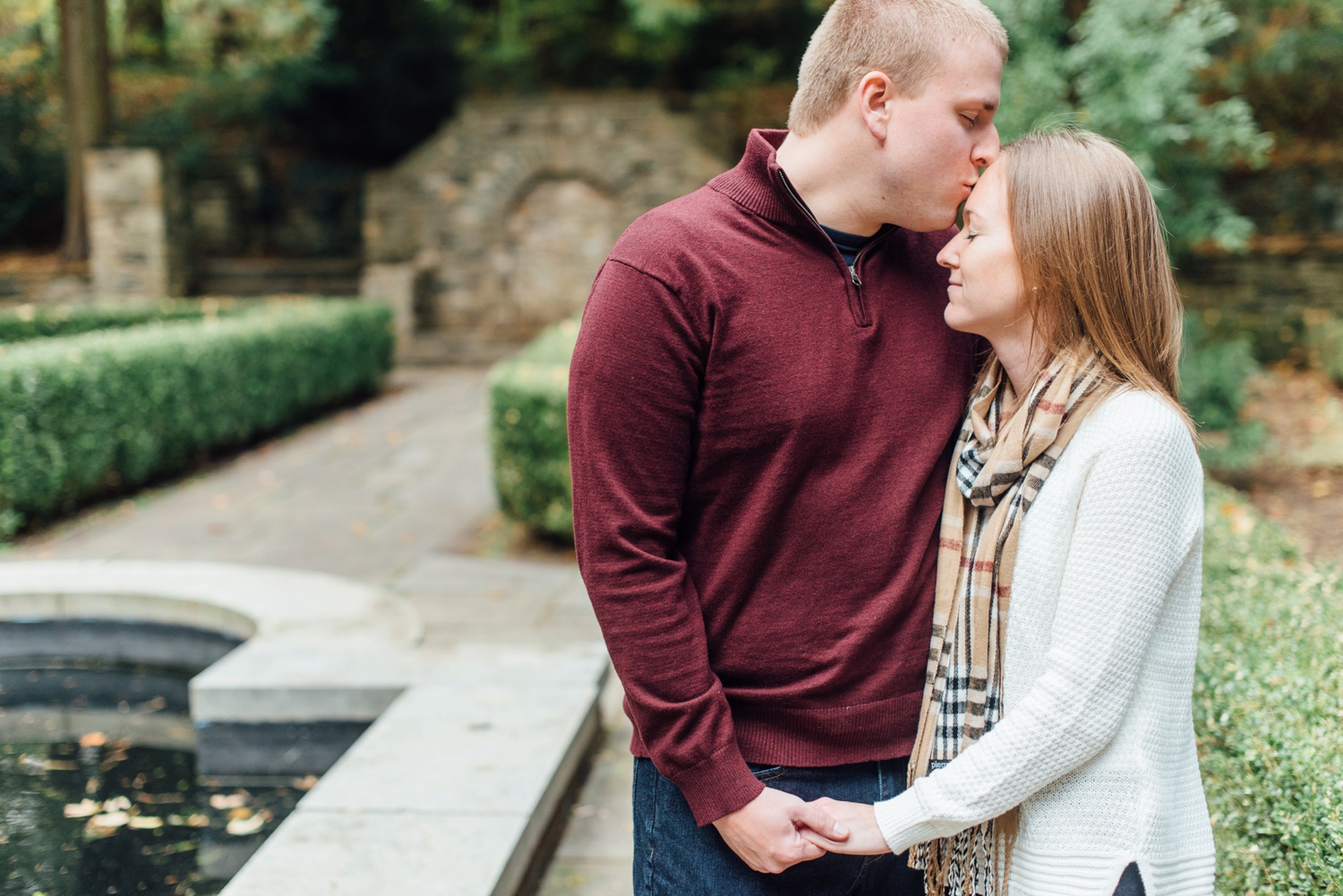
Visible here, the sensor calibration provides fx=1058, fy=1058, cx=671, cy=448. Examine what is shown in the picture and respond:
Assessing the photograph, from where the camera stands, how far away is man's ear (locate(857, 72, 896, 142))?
1.51 m

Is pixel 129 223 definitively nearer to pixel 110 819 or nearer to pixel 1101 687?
pixel 110 819

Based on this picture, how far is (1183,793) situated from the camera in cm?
147

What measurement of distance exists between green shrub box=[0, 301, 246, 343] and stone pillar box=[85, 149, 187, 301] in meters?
2.68

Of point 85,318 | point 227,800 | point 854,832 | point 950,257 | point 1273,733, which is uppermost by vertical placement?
point 950,257

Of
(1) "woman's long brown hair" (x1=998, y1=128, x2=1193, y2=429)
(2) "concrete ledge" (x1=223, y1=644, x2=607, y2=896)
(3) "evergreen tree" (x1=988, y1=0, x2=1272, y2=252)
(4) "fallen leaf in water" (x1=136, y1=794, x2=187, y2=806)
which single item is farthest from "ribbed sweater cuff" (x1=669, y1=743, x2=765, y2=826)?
(3) "evergreen tree" (x1=988, y1=0, x2=1272, y2=252)

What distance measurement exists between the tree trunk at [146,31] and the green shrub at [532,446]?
18.1m

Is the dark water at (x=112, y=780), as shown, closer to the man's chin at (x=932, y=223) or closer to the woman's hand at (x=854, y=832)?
the woman's hand at (x=854, y=832)

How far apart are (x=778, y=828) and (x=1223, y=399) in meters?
7.40

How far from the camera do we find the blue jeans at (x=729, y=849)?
1562mm

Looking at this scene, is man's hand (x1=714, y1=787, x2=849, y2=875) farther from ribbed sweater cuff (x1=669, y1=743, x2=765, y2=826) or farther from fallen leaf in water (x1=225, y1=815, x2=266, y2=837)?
fallen leaf in water (x1=225, y1=815, x2=266, y2=837)

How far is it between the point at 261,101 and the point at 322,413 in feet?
26.9

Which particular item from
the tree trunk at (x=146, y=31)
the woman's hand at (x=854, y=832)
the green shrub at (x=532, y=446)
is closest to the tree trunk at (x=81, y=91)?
the tree trunk at (x=146, y=31)

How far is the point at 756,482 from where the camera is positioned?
4.99ft

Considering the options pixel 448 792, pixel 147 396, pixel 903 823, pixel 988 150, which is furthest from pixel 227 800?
pixel 147 396
